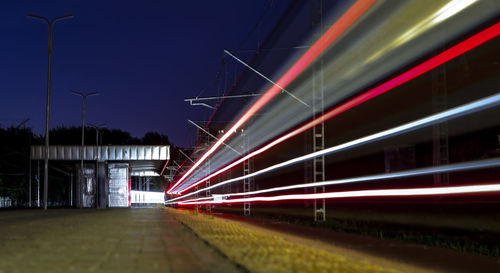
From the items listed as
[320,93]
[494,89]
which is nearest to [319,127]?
[320,93]

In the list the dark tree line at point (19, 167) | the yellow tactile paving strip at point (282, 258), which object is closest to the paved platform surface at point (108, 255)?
the yellow tactile paving strip at point (282, 258)

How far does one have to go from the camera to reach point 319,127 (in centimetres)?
2044

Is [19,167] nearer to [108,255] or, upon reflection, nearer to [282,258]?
[108,255]

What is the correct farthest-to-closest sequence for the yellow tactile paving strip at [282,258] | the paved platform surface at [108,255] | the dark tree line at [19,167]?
the dark tree line at [19,167], the paved platform surface at [108,255], the yellow tactile paving strip at [282,258]

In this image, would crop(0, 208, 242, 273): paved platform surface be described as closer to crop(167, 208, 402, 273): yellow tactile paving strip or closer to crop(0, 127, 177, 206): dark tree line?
crop(167, 208, 402, 273): yellow tactile paving strip

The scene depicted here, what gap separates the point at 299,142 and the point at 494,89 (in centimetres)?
2289

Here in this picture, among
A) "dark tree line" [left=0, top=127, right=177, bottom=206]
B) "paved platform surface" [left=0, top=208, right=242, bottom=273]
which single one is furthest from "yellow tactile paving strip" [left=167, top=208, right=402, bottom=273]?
"dark tree line" [left=0, top=127, right=177, bottom=206]

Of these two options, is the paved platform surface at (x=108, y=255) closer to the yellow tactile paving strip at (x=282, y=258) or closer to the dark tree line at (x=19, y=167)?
the yellow tactile paving strip at (x=282, y=258)

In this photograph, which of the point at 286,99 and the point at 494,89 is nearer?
the point at 494,89

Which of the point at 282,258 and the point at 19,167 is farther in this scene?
the point at 19,167

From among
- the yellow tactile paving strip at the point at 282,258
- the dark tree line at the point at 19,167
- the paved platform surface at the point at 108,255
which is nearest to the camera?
the yellow tactile paving strip at the point at 282,258

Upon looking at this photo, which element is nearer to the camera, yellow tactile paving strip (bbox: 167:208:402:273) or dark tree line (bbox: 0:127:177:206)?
yellow tactile paving strip (bbox: 167:208:402:273)

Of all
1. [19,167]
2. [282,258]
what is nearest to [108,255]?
[282,258]

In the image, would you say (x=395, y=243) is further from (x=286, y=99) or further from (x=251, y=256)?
(x=286, y=99)
